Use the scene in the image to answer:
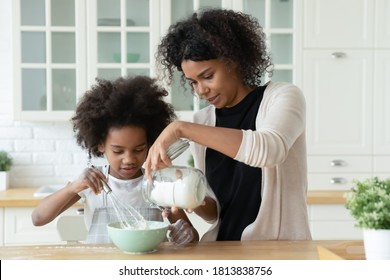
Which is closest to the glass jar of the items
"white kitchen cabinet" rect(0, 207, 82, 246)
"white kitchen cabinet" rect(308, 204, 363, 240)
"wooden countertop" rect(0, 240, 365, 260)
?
"wooden countertop" rect(0, 240, 365, 260)

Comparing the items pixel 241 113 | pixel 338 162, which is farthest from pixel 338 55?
pixel 241 113

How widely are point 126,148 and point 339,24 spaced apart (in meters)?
1.77

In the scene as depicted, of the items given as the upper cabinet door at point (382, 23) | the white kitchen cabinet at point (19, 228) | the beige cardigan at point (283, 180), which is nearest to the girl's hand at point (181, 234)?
the beige cardigan at point (283, 180)

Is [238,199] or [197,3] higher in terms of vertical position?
[197,3]

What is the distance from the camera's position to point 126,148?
1719 millimetres

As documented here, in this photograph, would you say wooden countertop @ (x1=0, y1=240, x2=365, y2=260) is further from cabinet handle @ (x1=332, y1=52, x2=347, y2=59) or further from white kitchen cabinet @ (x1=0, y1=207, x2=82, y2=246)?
cabinet handle @ (x1=332, y1=52, x2=347, y2=59)

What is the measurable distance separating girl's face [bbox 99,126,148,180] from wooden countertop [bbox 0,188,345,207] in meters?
1.12

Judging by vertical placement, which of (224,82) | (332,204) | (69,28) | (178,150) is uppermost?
(69,28)

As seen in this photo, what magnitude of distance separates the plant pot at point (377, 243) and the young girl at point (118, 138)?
644 mm

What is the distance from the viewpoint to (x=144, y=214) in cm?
178

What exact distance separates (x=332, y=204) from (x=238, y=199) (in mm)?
1380

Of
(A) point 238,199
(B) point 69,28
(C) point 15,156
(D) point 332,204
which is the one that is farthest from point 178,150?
(C) point 15,156
